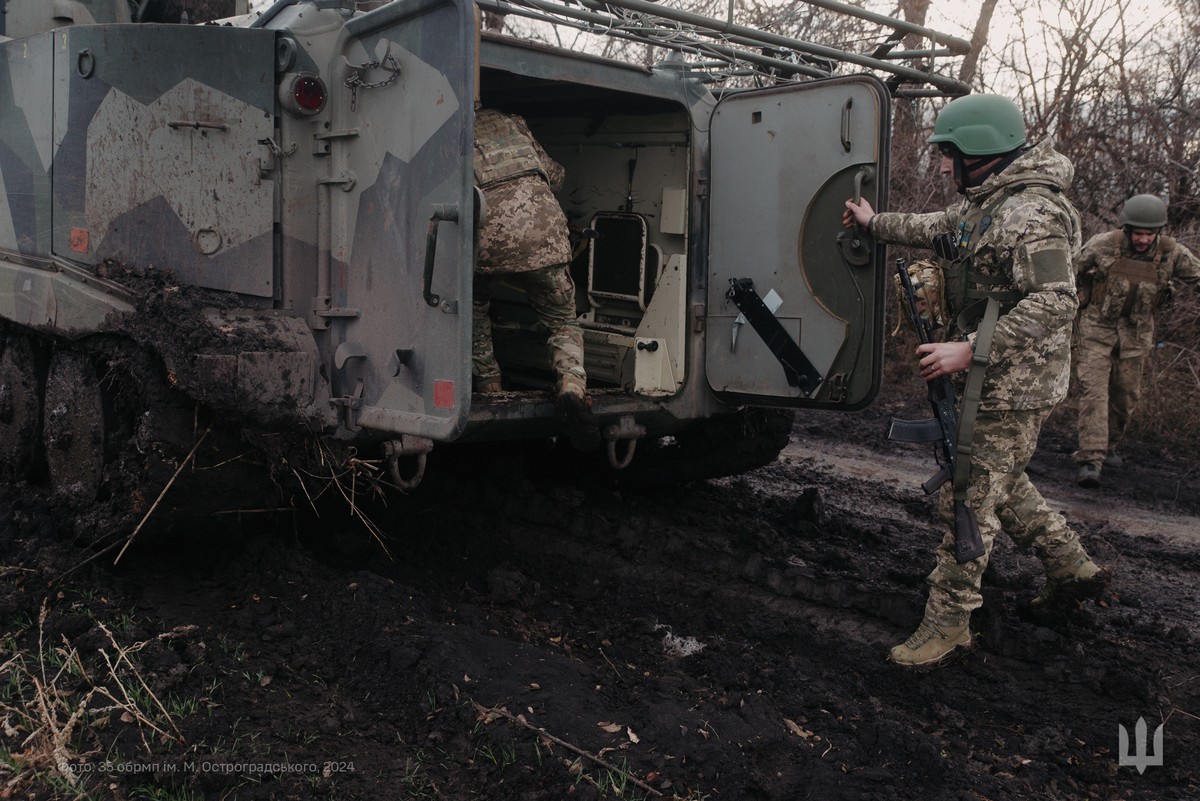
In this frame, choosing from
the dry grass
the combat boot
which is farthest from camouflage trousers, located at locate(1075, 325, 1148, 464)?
the dry grass

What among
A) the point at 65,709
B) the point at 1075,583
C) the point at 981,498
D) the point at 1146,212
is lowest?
the point at 65,709

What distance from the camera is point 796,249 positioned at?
4.51 metres

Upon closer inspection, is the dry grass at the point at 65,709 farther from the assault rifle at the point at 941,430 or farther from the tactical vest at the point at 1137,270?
the tactical vest at the point at 1137,270

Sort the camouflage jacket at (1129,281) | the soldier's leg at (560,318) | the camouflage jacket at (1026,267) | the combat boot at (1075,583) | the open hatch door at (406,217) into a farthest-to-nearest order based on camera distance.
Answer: the camouflage jacket at (1129,281)
the soldier's leg at (560,318)
the combat boot at (1075,583)
the camouflage jacket at (1026,267)
the open hatch door at (406,217)

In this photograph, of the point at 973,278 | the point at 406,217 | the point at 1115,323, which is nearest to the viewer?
the point at 406,217

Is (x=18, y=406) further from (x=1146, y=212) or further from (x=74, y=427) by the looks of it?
(x=1146, y=212)

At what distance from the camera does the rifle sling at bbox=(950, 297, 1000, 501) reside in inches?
144

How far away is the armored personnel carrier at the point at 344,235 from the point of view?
3613 millimetres

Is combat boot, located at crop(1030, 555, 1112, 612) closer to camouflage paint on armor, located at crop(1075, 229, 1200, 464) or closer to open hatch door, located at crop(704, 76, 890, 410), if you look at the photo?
open hatch door, located at crop(704, 76, 890, 410)

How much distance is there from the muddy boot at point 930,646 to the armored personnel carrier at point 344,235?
1047 mm

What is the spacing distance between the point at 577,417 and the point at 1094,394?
439 centimetres

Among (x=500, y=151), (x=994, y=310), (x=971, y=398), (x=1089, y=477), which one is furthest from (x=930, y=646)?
(x=1089, y=477)

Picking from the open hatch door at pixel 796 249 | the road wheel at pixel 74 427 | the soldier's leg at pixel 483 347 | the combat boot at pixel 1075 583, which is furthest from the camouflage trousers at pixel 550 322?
the combat boot at pixel 1075 583

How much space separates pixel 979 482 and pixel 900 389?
5.95 meters
